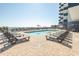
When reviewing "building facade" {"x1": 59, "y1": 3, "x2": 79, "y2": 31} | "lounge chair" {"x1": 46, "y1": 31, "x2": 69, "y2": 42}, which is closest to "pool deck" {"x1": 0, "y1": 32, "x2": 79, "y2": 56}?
"lounge chair" {"x1": 46, "y1": 31, "x2": 69, "y2": 42}

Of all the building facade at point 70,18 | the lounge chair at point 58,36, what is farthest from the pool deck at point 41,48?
the building facade at point 70,18

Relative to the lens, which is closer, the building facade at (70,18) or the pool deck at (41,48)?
the pool deck at (41,48)

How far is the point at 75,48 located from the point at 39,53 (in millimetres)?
1016

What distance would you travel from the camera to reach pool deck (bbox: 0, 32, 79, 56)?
175 inches

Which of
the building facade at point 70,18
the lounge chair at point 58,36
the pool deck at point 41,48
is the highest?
the building facade at point 70,18

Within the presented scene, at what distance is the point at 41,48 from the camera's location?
4.68 metres

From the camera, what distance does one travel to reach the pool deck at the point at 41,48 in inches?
175

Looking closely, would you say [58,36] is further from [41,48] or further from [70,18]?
[41,48]

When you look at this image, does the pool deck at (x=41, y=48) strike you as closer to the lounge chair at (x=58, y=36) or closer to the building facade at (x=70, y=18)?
the lounge chair at (x=58, y=36)

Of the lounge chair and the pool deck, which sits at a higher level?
the lounge chair

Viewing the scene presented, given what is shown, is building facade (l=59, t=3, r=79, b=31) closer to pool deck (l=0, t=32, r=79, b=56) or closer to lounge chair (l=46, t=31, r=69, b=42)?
lounge chair (l=46, t=31, r=69, b=42)

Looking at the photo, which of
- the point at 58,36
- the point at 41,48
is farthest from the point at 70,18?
the point at 41,48

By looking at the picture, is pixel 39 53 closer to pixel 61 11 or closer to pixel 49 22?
pixel 49 22

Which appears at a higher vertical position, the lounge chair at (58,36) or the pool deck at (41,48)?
the lounge chair at (58,36)
